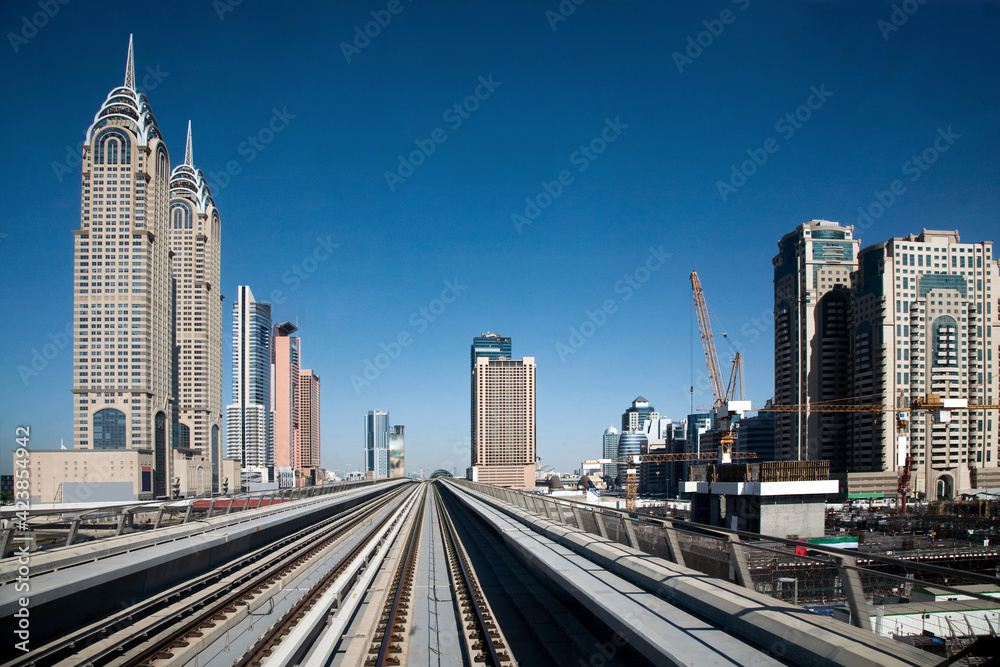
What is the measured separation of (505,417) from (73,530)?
168 meters

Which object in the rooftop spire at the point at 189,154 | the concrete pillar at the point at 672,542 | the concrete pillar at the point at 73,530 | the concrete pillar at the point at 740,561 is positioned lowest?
the concrete pillar at the point at 73,530

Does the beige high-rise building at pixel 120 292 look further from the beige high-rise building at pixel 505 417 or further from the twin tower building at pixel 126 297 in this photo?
the beige high-rise building at pixel 505 417

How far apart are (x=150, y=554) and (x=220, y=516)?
6225 millimetres

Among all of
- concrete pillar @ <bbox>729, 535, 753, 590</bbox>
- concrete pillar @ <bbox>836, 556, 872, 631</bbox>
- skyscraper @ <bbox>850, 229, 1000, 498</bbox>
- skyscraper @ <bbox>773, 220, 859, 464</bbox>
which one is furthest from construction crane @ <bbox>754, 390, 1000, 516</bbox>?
concrete pillar @ <bbox>836, 556, 872, 631</bbox>

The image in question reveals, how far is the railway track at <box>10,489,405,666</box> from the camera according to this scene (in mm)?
7078

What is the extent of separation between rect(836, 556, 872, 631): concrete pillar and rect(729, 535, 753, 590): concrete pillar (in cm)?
130

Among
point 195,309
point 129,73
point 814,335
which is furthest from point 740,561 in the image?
point 195,309

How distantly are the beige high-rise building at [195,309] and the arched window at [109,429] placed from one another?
38.9 meters

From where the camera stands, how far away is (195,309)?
136 metres

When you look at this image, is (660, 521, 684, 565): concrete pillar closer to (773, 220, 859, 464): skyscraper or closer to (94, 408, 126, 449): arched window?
(773, 220, 859, 464): skyscraper

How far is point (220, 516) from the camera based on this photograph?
15.7 m

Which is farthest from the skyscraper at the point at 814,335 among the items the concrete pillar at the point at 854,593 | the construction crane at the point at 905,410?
the concrete pillar at the point at 854,593

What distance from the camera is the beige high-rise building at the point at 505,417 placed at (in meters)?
173

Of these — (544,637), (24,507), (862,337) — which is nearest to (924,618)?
(544,637)
